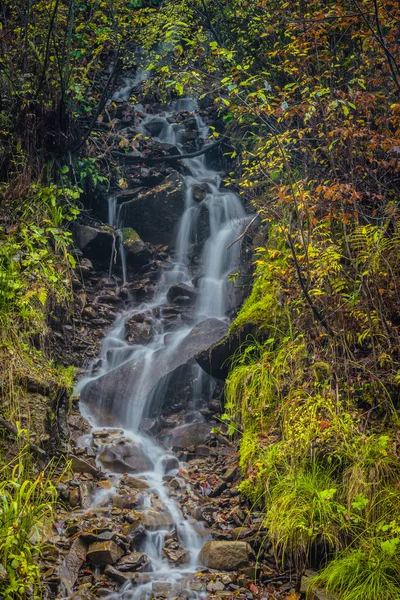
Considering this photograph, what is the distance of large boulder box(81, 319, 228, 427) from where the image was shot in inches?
280

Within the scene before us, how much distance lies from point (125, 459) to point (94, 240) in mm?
4959

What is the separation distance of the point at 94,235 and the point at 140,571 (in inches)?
263

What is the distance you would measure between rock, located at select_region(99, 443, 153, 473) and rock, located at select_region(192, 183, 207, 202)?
6.60 metres

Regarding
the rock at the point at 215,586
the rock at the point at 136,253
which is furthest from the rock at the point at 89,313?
the rock at the point at 215,586

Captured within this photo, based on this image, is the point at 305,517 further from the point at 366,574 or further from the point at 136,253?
the point at 136,253

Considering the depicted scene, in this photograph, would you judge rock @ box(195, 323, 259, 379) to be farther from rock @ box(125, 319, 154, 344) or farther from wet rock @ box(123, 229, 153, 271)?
wet rock @ box(123, 229, 153, 271)

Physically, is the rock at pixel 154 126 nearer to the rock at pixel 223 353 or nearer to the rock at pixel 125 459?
the rock at pixel 223 353

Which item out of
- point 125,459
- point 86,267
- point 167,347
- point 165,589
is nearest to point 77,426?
point 125,459

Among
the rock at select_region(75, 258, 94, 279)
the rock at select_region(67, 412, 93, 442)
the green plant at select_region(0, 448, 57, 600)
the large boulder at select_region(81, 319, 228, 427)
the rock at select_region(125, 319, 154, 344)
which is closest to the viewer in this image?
the green plant at select_region(0, 448, 57, 600)

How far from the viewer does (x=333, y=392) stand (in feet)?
15.1

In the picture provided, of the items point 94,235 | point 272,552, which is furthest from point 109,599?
point 94,235

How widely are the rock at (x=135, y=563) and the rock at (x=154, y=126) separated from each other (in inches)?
425

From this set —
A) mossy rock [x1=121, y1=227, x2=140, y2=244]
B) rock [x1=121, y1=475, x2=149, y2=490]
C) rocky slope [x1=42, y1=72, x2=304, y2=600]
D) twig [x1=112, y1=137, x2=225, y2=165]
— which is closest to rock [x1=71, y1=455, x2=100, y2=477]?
rocky slope [x1=42, y1=72, x2=304, y2=600]

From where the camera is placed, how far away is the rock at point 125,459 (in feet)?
18.9
